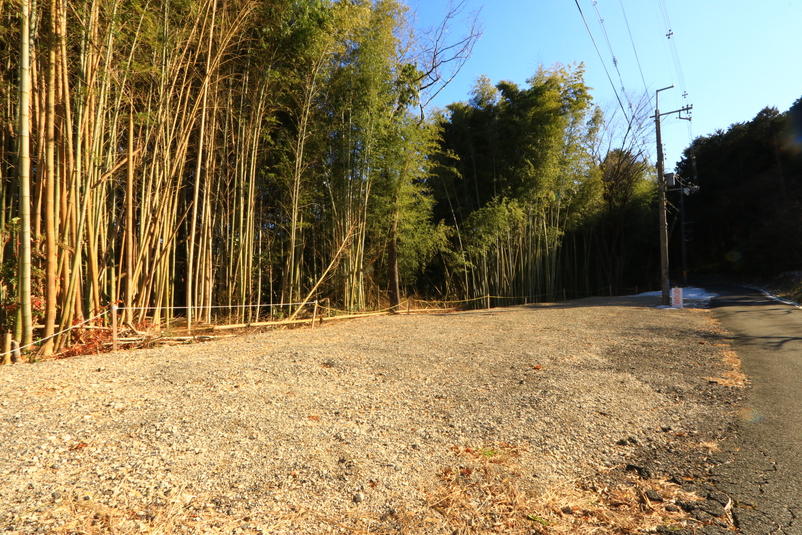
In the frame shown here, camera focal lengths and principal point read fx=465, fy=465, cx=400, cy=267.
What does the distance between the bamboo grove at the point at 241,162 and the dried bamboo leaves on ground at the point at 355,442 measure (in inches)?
53.9

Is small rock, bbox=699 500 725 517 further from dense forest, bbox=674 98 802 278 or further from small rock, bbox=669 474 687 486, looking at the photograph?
dense forest, bbox=674 98 802 278

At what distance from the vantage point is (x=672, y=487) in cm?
202

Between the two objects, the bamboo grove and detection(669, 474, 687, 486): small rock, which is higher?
the bamboo grove

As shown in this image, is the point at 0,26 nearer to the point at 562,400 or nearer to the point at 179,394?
the point at 179,394

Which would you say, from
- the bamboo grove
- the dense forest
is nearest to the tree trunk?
the bamboo grove

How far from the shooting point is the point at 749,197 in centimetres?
1923

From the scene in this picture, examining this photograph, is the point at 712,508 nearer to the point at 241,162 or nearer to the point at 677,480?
the point at 677,480

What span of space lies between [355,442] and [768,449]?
2.09 m

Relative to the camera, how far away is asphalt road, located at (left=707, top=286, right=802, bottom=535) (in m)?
1.78

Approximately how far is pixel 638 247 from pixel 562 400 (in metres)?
21.9

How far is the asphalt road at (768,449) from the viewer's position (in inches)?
70.0

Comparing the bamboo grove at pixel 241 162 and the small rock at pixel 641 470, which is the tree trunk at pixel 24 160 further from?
the small rock at pixel 641 470

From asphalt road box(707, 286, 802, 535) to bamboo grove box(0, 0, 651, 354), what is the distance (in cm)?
483

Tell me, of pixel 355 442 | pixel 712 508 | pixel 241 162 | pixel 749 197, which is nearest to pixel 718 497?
pixel 712 508
